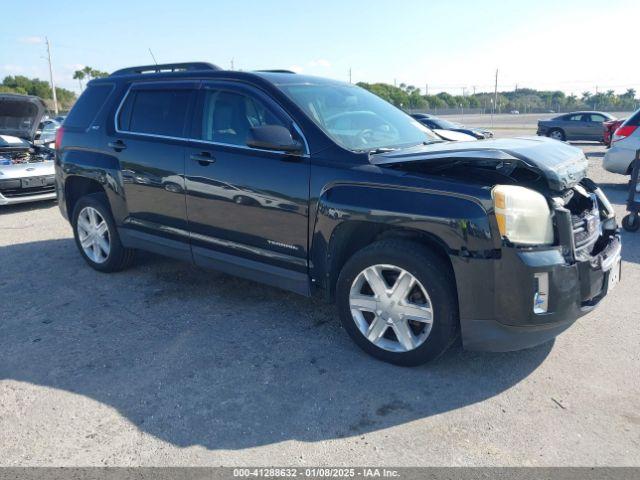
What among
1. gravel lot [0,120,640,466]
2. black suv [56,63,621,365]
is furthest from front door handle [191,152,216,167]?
gravel lot [0,120,640,466]

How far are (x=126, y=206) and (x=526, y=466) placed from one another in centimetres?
386

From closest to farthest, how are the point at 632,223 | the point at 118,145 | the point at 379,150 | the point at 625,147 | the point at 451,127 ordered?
the point at 379,150, the point at 118,145, the point at 632,223, the point at 625,147, the point at 451,127

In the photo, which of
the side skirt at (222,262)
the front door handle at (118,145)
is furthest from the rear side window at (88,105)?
the side skirt at (222,262)

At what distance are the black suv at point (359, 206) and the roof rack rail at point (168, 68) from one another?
26 millimetres

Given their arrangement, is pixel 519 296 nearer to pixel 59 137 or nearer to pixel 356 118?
pixel 356 118

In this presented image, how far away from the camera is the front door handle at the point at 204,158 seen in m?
4.00

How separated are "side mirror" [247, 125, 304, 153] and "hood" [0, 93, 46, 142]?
7.02 m

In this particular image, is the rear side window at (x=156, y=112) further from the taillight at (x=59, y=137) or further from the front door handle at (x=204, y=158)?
the taillight at (x=59, y=137)

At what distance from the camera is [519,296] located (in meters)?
→ 2.83

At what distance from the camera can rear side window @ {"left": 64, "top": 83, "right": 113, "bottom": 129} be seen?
5094 mm

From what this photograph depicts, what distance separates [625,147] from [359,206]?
7.95m

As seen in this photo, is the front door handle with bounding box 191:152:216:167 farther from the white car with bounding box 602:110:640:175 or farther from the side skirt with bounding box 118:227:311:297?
the white car with bounding box 602:110:640:175

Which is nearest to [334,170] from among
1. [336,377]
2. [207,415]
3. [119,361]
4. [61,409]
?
[336,377]

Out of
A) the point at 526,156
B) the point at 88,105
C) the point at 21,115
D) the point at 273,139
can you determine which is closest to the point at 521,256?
the point at 526,156
